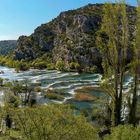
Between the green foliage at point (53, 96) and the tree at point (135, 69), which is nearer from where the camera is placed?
the tree at point (135, 69)

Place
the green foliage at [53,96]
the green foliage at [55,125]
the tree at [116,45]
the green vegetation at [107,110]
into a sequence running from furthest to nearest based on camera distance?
the green foliage at [53,96]
the tree at [116,45]
the green vegetation at [107,110]
the green foliage at [55,125]

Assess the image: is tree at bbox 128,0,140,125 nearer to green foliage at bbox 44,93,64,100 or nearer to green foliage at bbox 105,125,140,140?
green foliage at bbox 105,125,140,140

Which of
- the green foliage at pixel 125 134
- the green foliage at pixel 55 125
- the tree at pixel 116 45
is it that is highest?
the tree at pixel 116 45

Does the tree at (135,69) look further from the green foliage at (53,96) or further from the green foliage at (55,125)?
the green foliage at (53,96)

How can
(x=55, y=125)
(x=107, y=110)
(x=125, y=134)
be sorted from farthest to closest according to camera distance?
1. (x=107, y=110)
2. (x=125, y=134)
3. (x=55, y=125)

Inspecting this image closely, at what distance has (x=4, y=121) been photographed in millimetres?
74062

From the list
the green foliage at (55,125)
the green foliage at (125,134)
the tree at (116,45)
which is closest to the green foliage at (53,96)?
the tree at (116,45)

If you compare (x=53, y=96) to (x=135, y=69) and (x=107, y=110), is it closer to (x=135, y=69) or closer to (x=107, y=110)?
(x=107, y=110)

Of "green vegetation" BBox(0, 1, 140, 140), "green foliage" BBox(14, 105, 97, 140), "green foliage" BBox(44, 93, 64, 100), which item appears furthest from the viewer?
"green foliage" BBox(44, 93, 64, 100)

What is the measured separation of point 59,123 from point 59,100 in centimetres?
6534

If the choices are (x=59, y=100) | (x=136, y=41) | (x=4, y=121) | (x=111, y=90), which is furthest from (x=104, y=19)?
(x=59, y=100)

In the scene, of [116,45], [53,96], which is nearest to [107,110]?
[116,45]

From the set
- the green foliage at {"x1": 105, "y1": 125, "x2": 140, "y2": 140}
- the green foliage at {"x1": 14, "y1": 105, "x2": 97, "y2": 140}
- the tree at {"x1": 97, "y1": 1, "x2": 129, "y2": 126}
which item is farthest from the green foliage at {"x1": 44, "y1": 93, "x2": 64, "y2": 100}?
the green foliage at {"x1": 105, "y1": 125, "x2": 140, "y2": 140}

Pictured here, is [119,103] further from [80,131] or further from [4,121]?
[4,121]
